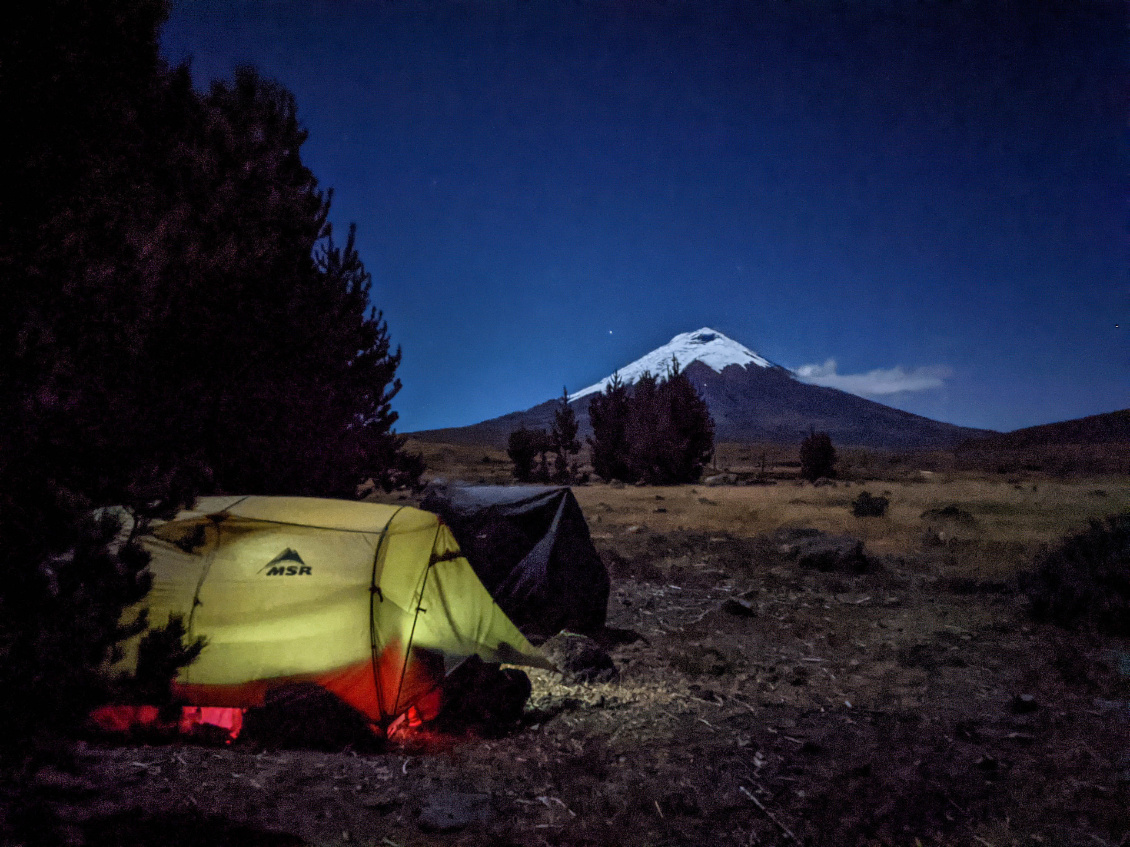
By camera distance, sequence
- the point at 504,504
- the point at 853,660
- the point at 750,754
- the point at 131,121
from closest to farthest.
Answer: the point at 131,121, the point at 750,754, the point at 853,660, the point at 504,504

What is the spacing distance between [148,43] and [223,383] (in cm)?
202

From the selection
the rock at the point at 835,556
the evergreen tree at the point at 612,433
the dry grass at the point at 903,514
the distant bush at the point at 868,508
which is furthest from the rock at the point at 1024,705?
the evergreen tree at the point at 612,433

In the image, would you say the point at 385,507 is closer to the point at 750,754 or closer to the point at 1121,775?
the point at 750,754

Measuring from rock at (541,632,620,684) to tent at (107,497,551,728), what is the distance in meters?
1.63

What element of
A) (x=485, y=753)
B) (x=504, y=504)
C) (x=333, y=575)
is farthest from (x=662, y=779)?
(x=504, y=504)

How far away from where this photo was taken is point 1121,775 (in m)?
4.41

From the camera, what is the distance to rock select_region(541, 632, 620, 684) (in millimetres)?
6961

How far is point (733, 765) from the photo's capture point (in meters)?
4.92

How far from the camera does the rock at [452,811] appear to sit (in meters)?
4.06

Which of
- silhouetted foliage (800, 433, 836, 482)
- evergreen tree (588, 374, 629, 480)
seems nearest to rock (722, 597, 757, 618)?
evergreen tree (588, 374, 629, 480)

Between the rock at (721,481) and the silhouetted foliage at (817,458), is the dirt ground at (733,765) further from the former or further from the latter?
the silhouetted foliage at (817,458)

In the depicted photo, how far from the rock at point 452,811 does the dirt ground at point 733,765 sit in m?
0.01

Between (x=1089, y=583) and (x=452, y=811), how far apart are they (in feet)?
29.6

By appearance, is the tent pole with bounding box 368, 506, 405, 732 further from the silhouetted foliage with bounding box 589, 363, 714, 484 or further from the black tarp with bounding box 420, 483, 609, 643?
the silhouetted foliage with bounding box 589, 363, 714, 484
